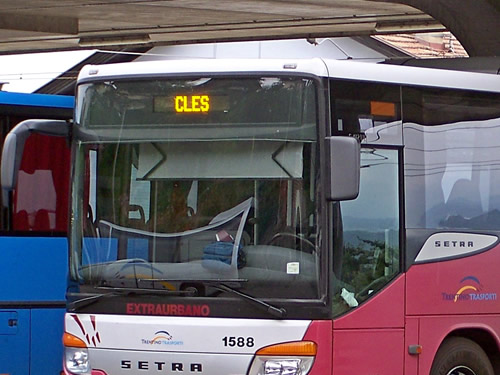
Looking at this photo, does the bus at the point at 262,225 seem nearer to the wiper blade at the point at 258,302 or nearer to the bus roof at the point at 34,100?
the wiper blade at the point at 258,302

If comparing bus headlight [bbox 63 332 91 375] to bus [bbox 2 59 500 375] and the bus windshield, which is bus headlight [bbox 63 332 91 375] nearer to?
bus [bbox 2 59 500 375]

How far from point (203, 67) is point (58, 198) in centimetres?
341

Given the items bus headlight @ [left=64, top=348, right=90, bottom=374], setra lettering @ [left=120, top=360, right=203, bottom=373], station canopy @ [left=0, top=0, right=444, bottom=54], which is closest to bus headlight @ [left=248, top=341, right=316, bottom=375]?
setra lettering @ [left=120, top=360, right=203, bottom=373]

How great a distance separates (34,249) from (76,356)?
2.72m

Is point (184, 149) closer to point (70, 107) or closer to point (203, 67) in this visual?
point (203, 67)

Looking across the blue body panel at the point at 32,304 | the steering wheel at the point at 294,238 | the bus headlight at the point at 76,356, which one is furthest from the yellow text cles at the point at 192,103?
the blue body panel at the point at 32,304

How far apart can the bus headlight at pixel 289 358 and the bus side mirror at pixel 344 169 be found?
44.1 inches

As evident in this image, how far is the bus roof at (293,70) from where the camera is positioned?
8609mm

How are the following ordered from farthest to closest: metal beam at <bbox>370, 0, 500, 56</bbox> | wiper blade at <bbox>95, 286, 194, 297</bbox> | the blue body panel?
metal beam at <bbox>370, 0, 500, 56</bbox>
the blue body panel
wiper blade at <bbox>95, 286, 194, 297</bbox>

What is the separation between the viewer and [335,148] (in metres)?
8.30

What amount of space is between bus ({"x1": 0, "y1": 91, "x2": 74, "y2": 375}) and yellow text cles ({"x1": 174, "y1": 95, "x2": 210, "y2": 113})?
2562 mm

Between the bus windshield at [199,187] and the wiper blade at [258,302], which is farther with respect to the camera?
the bus windshield at [199,187]

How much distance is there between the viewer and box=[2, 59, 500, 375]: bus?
8.35 m

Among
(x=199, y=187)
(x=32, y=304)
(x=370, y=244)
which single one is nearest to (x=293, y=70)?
(x=199, y=187)
